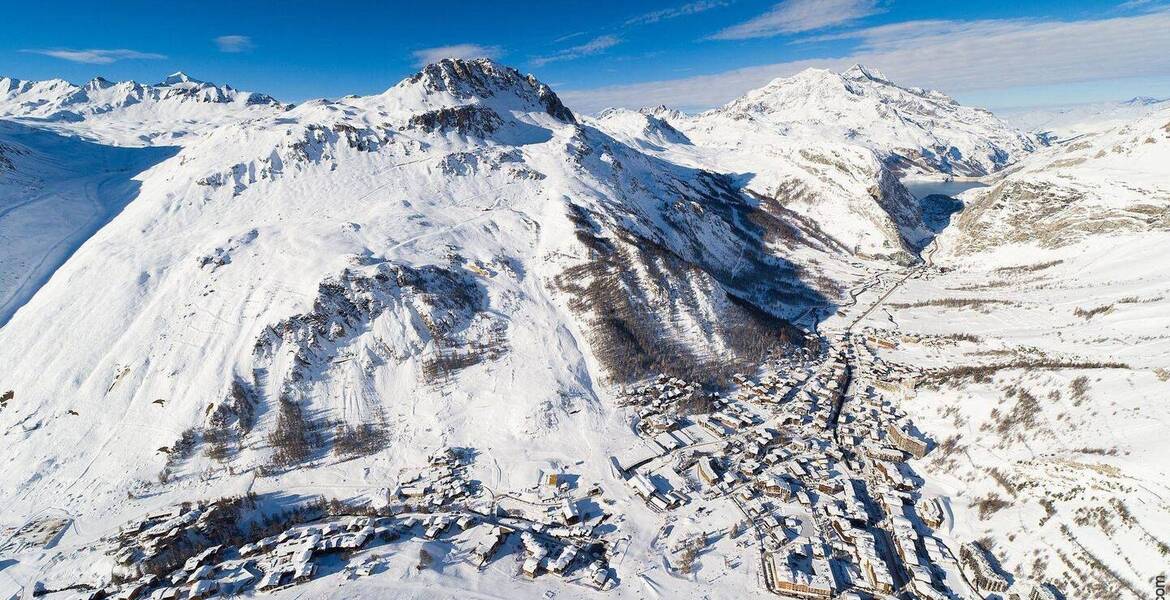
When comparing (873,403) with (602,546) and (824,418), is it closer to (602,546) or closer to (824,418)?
(824,418)

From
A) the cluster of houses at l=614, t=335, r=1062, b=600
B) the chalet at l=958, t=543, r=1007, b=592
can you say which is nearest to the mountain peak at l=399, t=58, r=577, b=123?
the cluster of houses at l=614, t=335, r=1062, b=600

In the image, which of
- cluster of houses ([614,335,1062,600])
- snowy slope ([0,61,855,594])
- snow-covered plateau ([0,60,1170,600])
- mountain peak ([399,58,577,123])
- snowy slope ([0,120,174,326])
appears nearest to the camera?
cluster of houses ([614,335,1062,600])

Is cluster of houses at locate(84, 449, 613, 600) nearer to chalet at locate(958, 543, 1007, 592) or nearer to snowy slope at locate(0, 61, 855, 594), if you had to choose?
snowy slope at locate(0, 61, 855, 594)

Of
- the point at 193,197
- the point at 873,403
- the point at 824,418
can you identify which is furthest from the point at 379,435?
the point at 193,197

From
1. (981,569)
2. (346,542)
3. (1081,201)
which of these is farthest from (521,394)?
(1081,201)

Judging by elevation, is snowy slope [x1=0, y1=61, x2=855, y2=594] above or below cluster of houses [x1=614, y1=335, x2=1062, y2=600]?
above
